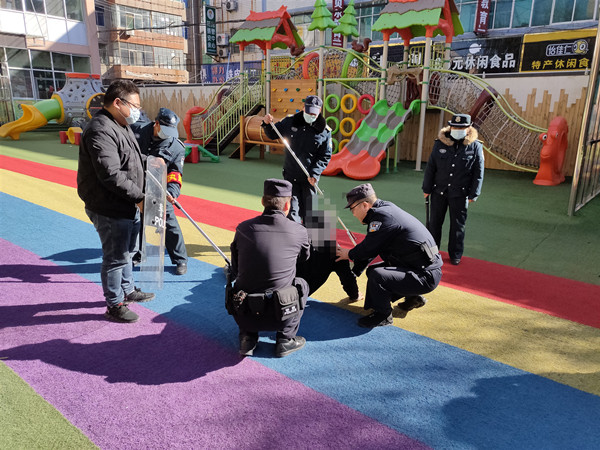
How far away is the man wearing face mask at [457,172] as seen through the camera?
5383 millimetres

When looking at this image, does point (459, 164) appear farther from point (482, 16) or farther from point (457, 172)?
point (482, 16)

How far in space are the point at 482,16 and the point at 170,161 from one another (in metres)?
22.1

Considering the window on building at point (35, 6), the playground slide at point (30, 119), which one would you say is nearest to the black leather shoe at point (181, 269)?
the playground slide at point (30, 119)

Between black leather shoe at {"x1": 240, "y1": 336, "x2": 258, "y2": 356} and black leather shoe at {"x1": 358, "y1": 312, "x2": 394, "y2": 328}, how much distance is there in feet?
3.38

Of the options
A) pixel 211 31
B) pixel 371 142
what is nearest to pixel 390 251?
pixel 371 142

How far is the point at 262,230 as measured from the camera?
3.27 m

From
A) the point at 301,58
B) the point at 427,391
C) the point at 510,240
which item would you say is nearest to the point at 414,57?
the point at 301,58

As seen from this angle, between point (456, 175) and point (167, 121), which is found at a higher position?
point (167, 121)

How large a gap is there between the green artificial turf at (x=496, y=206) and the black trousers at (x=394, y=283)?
3.68 ft

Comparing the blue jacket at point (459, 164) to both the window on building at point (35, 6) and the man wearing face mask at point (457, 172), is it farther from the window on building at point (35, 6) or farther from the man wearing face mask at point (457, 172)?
the window on building at point (35, 6)

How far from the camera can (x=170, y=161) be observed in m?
4.93

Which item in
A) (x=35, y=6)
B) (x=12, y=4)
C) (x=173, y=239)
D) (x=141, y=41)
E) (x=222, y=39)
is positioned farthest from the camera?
(x=141, y=41)

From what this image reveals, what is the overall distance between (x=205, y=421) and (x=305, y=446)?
653mm

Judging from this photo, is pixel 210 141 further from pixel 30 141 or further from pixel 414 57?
pixel 414 57
